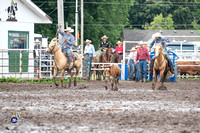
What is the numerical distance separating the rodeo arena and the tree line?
11.3 feet

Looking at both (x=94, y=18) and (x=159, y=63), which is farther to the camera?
(x=94, y=18)

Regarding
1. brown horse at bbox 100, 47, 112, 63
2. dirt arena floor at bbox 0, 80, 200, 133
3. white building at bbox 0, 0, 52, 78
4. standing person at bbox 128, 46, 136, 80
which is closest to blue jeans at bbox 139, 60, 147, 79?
standing person at bbox 128, 46, 136, 80

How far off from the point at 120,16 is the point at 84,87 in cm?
4133

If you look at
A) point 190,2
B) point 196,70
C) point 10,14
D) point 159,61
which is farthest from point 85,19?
point 190,2

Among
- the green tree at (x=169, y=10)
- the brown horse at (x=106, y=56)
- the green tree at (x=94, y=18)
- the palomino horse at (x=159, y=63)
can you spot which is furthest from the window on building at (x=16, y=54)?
the green tree at (x=169, y=10)

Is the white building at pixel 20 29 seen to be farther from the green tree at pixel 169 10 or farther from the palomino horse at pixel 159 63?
the green tree at pixel 169 10

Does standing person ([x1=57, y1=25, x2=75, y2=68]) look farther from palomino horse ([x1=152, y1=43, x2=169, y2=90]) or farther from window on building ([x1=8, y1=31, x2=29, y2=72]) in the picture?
window on building ([x1=8, y1=31, x2=29, y2=72])

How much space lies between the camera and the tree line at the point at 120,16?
5369 centimetres

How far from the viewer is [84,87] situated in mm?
22609

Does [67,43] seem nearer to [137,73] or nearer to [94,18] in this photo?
[137,73]

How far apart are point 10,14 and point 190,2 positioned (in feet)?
224

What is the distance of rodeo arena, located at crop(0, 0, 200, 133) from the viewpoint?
395 inches

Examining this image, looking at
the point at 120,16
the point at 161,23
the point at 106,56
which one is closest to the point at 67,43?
the point at 106,56

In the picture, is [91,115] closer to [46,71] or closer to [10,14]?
[46,71]
